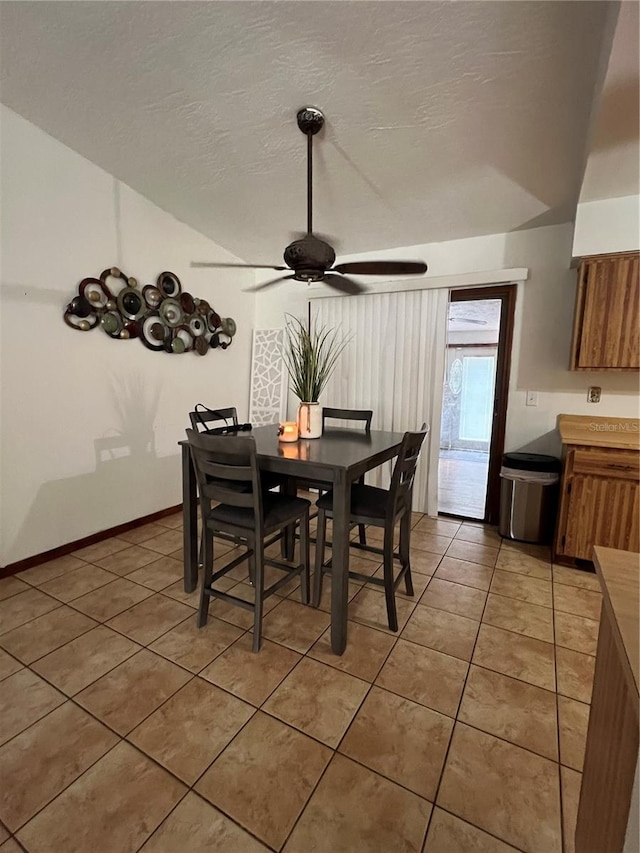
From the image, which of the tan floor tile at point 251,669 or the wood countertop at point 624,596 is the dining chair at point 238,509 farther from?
the wood countertop at point 624,596

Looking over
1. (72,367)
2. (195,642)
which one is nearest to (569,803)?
(195,642)

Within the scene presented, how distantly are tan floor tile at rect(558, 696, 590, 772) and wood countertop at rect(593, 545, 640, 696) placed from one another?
3.02ft

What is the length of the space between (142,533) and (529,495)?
3104 millimetres

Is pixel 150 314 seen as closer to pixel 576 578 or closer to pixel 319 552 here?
pixel 319 552

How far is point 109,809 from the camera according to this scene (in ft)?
3.91

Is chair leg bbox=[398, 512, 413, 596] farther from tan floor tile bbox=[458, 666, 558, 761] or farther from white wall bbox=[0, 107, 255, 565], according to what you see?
white wall bbox=[0, 107, 255, 565]

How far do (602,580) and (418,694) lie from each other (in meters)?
1.12

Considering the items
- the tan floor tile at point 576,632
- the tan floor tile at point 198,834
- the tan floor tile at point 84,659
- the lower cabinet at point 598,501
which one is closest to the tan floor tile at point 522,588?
the tan floor tile at point 576,632

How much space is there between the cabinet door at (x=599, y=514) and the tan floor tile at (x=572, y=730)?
1.31 m

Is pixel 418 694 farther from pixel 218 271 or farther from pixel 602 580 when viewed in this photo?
pixel 218 271

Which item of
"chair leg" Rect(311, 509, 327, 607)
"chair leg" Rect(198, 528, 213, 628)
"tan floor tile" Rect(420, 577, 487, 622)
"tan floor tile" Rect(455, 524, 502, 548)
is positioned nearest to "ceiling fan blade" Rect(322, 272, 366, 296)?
"chair leg" Rect(311, 509, 327, 607)

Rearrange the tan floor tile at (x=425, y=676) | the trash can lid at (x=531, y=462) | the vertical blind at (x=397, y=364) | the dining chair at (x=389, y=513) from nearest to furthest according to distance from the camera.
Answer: the tan floor tile at (x=425, y=676), the dining chair at (x=389, y=513), the trash can lid at (x=531, y=462), the vertical blind at (x=397, y=364)

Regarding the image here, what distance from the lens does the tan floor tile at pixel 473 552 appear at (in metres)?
2.84

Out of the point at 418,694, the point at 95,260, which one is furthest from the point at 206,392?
the point at 418,694
